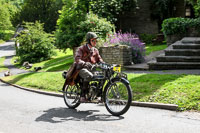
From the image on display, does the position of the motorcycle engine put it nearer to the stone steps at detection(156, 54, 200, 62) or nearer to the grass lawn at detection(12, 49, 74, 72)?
the stone steps at detection(156, 54, 200, 62)

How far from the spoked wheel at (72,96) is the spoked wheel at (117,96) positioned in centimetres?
104

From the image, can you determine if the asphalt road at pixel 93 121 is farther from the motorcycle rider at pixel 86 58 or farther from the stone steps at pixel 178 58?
the stone steps at pixel 178 58

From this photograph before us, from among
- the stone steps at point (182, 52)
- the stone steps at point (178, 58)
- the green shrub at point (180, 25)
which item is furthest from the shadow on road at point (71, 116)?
the green shrub at point (180, 25)

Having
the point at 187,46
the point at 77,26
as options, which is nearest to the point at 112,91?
the point at 187,46

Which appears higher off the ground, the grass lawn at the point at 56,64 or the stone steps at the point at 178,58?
the stone steps at the point at 178,58

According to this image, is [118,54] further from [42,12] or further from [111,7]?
[42,12]

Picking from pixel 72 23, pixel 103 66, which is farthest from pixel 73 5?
pixel 103 66

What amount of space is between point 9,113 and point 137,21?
29347 mm

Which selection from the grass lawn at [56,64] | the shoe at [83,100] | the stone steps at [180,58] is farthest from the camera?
the grass lawn at [56,64]

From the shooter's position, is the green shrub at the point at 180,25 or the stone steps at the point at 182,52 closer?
the stone steps at the point at 182,52

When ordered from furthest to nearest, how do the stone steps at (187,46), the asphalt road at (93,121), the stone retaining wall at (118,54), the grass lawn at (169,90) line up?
1. the stone retaining wall at (118,54)
2. the stone steps at (187,46)
3. the grass lawn at (169,90)
4. the asphalt road at (93,121)

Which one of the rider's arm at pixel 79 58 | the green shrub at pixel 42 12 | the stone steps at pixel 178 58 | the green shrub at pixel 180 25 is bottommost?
the stone steps at pixel 178 58

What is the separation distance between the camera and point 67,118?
6.57 metres

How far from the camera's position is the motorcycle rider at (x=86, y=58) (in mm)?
6965
